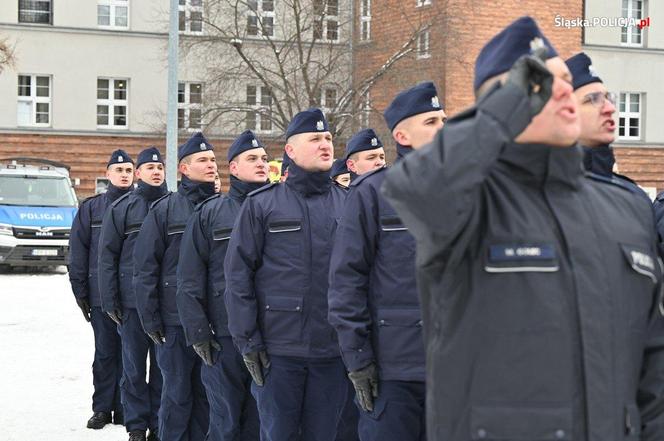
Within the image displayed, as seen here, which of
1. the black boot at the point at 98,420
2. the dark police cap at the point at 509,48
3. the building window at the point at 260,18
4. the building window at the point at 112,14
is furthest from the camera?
the building window at the point at 112,14

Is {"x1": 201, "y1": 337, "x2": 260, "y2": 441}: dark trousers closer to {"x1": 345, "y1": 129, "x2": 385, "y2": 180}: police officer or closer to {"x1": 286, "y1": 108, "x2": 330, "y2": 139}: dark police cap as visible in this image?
{"x1": 286, "y1": 108, "x2": 330, "y2": 139}: dark police cap

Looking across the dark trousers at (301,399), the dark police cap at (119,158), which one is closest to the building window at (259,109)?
the dark police cap at (119,158)

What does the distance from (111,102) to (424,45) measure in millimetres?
11929

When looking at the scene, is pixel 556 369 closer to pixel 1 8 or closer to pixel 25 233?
pixel 25 233

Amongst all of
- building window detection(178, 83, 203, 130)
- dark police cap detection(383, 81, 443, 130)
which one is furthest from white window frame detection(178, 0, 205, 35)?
dark police cap detection(383, 81, 443, 130)

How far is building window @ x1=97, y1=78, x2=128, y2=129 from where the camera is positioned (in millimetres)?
37375

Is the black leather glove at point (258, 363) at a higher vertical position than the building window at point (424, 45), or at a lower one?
lower

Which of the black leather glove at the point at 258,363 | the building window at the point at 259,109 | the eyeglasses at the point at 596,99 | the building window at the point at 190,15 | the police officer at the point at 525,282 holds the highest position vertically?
the building window at the point at 190,15

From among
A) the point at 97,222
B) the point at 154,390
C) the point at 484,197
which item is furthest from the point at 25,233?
the point at 484,197

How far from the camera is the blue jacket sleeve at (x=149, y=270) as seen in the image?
299 inches

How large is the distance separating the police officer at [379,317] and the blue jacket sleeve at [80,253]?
5.14m

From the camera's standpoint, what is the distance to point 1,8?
3625 centimetres

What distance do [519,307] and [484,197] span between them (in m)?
0.31

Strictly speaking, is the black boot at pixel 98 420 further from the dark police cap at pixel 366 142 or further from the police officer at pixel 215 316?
the dark police cap at pixel 366 142
